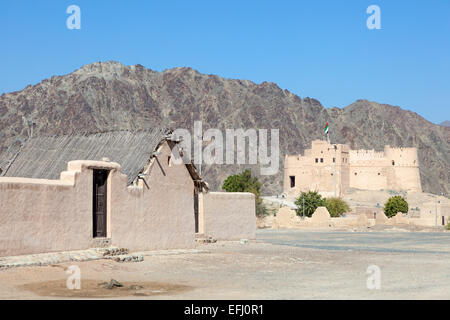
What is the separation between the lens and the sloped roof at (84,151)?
2377 centimetres

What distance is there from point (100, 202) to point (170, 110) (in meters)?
169

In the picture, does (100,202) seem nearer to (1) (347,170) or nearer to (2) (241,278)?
(2) (241,278)

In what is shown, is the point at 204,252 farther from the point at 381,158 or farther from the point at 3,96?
the point at 3,96

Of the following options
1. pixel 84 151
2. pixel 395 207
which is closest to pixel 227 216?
pixel 84 151

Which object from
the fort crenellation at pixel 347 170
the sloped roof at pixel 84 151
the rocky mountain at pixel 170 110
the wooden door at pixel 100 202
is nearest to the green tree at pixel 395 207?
the fort crenellation at pixel 347 170

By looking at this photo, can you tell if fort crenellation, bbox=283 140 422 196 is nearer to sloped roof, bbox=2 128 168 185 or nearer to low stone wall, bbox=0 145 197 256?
sloped roof, bbox=2 128 168 185

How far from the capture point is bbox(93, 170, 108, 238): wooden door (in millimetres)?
20266

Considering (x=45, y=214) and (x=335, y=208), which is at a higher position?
(x=45, y=214)

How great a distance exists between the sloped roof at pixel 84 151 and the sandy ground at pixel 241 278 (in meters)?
4.04

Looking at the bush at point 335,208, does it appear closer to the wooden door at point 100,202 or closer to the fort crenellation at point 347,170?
the fort crenellation at point 347,170

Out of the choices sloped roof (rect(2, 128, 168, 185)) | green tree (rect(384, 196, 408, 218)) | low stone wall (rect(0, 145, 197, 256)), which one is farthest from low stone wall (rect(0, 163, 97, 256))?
green tree (rect(384, 196, 408, 218))

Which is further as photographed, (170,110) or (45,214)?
(170,110)

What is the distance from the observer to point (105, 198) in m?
20.7

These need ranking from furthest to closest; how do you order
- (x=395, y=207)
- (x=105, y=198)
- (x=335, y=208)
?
(x=335, y=208)
(x=395, y=207)
(x=105, y=198)
